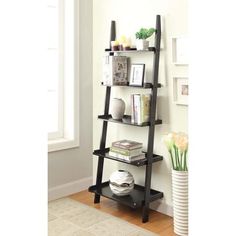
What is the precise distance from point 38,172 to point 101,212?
2580 millimetres

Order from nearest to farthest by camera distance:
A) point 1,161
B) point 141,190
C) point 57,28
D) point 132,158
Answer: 1. point 1,161
2. point 132,158
3. point 141,190
4. point 57,28

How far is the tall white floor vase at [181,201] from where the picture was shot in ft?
8.57

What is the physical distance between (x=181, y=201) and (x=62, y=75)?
1.83 metres

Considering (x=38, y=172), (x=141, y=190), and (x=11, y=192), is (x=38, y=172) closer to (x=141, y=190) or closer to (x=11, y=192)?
(x=11, y=192)

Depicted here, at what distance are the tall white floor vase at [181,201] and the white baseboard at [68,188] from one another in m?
1.33

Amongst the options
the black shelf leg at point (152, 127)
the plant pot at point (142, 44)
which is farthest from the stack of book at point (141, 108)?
the plant pot at point (142, 44)

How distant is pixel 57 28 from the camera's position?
3.55 meters

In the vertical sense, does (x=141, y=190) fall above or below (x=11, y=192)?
below

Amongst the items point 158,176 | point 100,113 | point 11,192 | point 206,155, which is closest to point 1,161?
point 11,192

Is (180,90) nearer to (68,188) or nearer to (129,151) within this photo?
(129,151)

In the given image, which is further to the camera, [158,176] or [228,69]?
[158,176]

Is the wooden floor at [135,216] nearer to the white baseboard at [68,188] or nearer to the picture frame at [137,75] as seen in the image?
the white baseboard at [68,188]

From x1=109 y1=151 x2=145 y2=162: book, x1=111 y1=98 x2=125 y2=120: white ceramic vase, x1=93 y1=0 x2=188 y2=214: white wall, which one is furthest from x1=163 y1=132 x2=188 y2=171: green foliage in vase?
x1=111 y1=98 x2=125 y2=120: white ceramic vase

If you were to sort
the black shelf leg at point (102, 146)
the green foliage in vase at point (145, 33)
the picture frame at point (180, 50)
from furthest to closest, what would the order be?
1. the black shelf leg at point (102, 146)
2. the green foliage in vase at point (145, 33)
3. the picture frame at point (180, 50)
